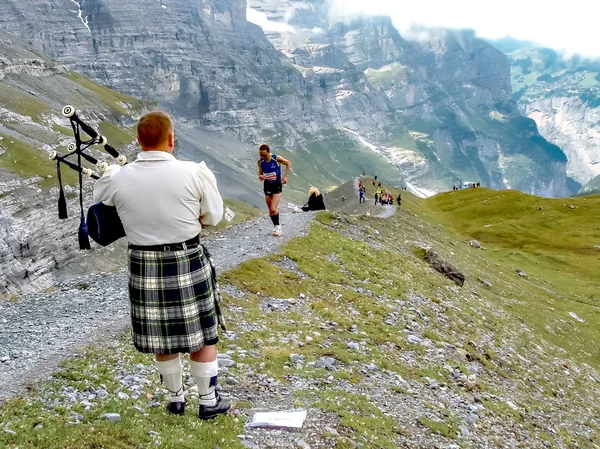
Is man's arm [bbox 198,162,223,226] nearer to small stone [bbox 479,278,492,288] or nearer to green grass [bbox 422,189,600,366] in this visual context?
green grass [bbox 422,189,600,366]

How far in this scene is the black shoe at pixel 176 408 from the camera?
968cm

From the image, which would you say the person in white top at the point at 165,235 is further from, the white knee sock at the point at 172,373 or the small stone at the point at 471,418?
the small stone at the point at 471,418

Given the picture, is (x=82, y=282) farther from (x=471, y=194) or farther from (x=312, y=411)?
(x=471, y=194)

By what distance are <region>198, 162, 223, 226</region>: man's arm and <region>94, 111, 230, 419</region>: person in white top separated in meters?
0.02

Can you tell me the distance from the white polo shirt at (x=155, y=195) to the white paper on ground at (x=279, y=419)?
167 inches

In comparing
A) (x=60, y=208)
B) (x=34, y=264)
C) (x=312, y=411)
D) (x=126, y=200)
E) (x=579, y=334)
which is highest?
(x=126, y=200)

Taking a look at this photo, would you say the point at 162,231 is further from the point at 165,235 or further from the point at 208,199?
the point at 208,199

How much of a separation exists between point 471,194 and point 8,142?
144 metres

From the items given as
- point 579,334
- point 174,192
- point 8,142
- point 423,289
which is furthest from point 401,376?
point 8,142

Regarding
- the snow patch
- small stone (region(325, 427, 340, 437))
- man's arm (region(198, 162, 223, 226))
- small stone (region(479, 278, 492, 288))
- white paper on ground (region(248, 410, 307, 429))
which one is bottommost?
the snow patch

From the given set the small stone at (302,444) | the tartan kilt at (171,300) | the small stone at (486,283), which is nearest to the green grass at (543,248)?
the small stone at (486,283)

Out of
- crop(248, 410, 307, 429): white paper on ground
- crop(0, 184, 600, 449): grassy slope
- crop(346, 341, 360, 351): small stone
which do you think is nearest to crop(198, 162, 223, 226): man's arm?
crop(0, 184, 600, 449): grassy slope

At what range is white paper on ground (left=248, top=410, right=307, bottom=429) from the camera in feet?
32.8

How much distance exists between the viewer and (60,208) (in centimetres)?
984
